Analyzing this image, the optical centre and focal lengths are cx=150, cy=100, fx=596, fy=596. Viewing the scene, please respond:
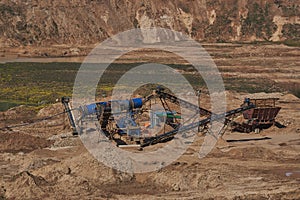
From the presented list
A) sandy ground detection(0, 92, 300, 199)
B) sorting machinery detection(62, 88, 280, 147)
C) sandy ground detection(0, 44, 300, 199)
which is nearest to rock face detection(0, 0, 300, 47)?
sandy ground detection(0, 44, 300, 199)

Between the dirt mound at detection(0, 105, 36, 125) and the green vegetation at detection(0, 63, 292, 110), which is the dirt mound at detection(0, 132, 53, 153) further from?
the green vegetation at detection(0, 63, 292, 110)

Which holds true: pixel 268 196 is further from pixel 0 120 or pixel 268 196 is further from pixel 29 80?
pixel 29 80

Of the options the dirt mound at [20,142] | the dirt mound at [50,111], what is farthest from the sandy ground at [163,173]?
the dirt mound at [50,111]

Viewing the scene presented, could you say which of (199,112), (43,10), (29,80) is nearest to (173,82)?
(29,80)

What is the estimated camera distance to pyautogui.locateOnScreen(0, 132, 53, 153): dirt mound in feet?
99.0

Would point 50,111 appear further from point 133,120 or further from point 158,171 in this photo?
point 158,171

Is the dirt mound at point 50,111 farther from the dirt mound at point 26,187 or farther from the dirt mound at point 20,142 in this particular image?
the dirt mound at point 26,187

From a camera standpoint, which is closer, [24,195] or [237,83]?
[24,195]

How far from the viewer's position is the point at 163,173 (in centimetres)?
2362

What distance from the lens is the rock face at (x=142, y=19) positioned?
104312 mm

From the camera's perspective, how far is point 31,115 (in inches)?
1575

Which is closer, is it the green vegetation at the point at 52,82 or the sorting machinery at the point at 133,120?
the sorting machinery at the point at 133,120

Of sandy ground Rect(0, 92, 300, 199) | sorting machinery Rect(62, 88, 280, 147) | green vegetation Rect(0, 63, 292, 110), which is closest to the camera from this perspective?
sandy ground Rect(0, 92, 300, 199)

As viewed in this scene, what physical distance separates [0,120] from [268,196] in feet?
71.9
